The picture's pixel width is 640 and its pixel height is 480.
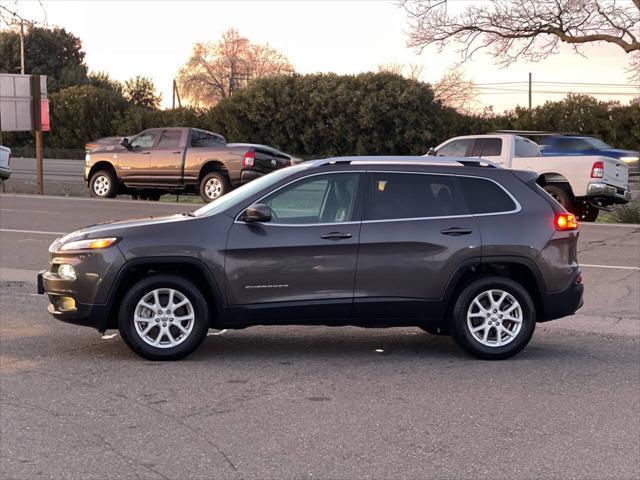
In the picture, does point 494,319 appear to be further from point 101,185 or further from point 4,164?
point 4,164

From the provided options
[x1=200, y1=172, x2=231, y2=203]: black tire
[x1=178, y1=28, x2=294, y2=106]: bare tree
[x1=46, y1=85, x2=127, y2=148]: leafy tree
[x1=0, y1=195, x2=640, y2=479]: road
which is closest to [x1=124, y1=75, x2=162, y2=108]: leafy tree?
[x1=46, y1=85, x2=127, y2=148]: leafy tree

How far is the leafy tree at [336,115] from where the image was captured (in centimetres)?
3994

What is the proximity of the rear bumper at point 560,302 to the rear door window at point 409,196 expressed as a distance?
1108mm

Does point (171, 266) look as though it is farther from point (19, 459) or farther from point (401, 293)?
point (19, 459)

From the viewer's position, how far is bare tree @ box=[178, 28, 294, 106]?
3455 inches

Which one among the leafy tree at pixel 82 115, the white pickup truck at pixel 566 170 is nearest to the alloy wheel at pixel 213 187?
the white pickup truck at pixel 566 170

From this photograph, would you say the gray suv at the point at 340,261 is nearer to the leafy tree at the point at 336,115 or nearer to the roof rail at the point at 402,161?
the roof rail at the point at 402,161

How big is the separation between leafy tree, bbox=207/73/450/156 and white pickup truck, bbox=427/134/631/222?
58.1 ft

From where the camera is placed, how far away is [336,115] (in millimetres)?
40812

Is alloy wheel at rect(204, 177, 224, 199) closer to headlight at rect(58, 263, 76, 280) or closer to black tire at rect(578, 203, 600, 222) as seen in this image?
black tire at rect(578, 203, 600, 222)

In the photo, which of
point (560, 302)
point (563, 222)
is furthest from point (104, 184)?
point (560, 302)

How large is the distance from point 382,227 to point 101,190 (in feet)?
63.9

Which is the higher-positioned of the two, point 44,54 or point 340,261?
point 44,54

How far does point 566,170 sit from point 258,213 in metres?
14.0
